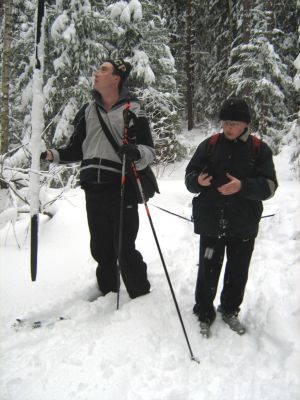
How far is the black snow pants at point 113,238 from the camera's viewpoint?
3.27m

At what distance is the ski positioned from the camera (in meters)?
3.14

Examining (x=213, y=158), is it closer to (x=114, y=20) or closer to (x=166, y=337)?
(x=166, y=337)

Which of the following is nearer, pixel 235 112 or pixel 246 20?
pixel 235 112

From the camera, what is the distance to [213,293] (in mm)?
3129

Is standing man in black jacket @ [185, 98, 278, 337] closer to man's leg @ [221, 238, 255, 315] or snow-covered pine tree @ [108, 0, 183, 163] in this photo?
man's leg @ [221, 238, 255, 315]

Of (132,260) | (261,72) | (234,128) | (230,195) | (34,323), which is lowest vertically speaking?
(34,323)

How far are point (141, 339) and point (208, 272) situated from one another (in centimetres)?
83

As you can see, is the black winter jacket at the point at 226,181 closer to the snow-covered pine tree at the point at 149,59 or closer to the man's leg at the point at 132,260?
the man's leg at the point at 132,260

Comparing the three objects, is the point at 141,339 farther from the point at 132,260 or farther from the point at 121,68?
the point at 121,68

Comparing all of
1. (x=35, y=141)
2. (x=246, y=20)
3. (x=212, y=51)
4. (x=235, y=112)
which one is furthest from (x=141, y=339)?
(x=212, y=51)

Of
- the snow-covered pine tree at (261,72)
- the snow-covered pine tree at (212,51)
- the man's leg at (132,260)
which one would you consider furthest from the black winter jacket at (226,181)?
the snow-covered pine tree at (212,51)

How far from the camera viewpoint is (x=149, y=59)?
15242 mm

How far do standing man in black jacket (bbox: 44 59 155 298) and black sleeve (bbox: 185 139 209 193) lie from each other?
415 mm

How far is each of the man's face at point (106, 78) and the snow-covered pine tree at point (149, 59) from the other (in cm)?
1121
